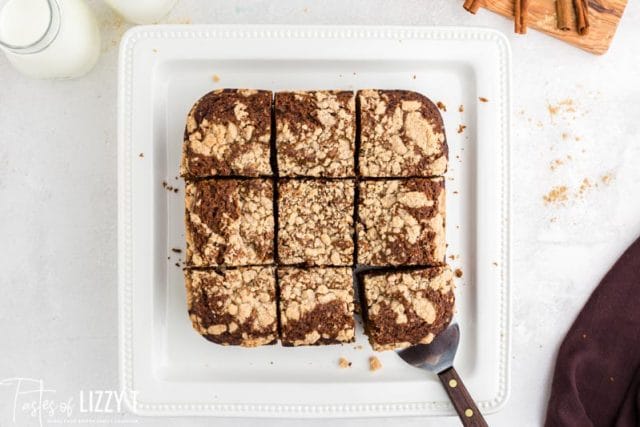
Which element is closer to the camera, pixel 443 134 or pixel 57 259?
pixel 443 134

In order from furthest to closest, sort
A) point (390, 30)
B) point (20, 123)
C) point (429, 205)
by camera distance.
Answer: point (20, 123), point (390, 30), point (429, 205)

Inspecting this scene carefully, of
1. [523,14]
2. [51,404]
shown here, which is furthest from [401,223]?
[51,404]

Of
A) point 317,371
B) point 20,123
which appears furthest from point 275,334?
point 20,123

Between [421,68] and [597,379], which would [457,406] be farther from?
[421,68]

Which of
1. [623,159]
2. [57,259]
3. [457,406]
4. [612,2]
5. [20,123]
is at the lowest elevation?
[457,406]

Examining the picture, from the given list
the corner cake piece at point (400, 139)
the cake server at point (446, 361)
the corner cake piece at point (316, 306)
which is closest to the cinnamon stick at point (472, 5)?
the corner cake piece at point (400, 139)

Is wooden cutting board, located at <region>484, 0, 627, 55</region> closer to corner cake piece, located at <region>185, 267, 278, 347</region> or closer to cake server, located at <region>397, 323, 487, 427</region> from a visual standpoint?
cake server, located at <region>397, 323, 487, 427</region>

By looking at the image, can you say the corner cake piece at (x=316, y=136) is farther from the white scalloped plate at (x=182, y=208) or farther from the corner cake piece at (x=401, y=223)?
the white scalloped plate at (x=182, y=208)

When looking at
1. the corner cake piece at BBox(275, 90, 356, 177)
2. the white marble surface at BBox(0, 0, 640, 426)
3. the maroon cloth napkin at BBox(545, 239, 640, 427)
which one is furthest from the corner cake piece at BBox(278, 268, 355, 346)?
the maroon cloth napkin at BBox(545, 239, 640, 427)
